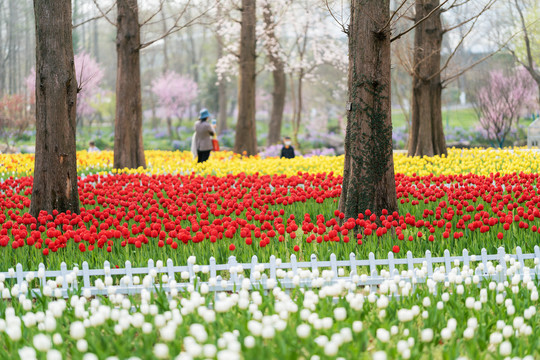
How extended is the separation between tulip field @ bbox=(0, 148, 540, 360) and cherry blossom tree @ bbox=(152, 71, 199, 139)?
107 ft

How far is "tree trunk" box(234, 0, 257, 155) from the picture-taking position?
55.8ft

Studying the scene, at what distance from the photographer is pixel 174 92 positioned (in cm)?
4262

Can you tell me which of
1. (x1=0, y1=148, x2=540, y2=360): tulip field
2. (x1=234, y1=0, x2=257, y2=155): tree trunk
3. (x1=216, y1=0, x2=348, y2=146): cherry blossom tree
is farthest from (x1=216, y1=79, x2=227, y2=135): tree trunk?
(x1=0, y1=148, x2=540, y2=360): tulip field

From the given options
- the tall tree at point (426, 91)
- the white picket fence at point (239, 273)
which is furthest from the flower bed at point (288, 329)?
the tall tree at point (426, 91)

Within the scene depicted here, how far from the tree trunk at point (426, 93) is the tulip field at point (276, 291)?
579 cm

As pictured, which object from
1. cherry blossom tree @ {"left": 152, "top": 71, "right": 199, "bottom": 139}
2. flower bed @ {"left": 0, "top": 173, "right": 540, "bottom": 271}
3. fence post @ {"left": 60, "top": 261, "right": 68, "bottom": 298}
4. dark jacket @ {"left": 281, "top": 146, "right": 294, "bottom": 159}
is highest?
cherry blossom tree @ {"left": 152, "top": 71, "right": 199, "bottom": 139}

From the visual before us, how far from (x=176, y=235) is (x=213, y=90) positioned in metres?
34.7

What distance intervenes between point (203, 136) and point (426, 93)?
5.60 m

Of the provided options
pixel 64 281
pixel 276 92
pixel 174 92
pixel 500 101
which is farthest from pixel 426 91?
pixel 174 92

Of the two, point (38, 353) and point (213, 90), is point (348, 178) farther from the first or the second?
point (213, 90)

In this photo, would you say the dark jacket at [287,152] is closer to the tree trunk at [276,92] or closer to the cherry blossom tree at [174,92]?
the tree trunk at [276,92]

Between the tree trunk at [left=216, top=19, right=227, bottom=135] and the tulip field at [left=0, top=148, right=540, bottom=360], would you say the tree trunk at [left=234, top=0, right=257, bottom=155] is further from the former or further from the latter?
the tree trunk at [left=216, top=19, right=227, bottom=135]

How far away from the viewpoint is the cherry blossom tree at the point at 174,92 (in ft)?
138

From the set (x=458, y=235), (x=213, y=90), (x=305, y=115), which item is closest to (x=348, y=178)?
(x=458, y=235)
